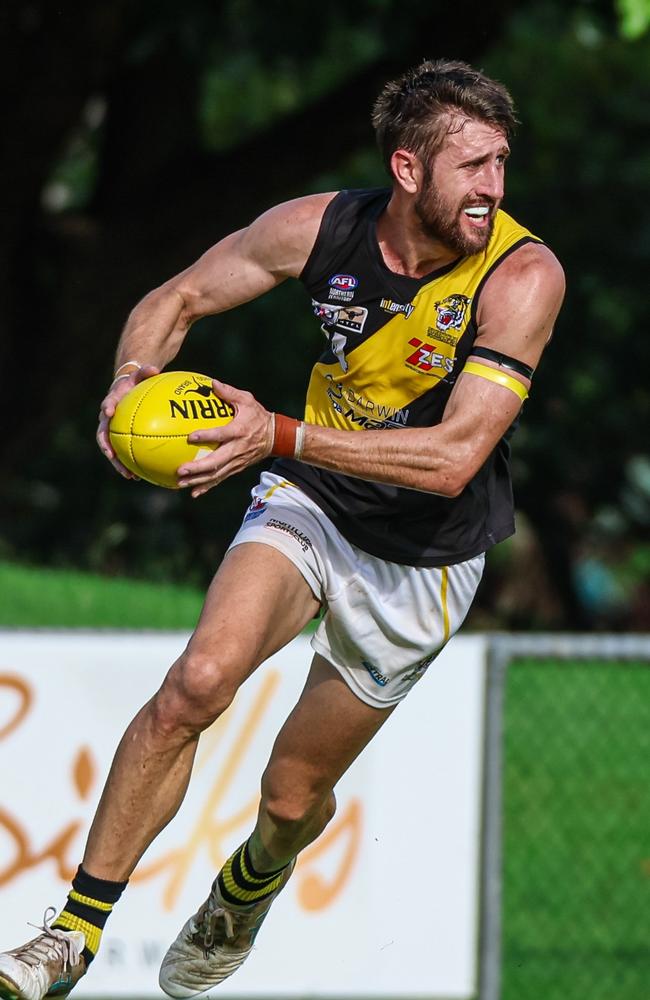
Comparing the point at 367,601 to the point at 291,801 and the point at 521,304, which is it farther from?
the point at 521,304

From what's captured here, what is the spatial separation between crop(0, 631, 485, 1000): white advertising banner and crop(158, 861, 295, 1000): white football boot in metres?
1.30

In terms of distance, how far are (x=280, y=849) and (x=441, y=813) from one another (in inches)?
69.4

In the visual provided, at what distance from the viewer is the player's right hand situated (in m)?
4.72

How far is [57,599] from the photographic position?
10.4m

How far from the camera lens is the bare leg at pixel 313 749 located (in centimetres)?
528

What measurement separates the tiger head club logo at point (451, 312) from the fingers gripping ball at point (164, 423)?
2.58 ft

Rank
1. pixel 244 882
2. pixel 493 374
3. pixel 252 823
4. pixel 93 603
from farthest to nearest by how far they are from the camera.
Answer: pixel 93 603
pixel 252 823
pixel 244 882
pixel 493 374

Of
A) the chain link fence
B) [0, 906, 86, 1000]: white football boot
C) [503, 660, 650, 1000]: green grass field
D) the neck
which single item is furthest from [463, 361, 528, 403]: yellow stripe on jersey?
[503, 660, 650, 1000]: green grass field

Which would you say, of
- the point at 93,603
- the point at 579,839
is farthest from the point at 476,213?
the point at 93,603

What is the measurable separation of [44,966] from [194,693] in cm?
90

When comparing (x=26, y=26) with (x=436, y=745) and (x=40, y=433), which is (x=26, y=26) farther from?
(x=436, y=745)

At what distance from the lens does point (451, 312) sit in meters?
4.94

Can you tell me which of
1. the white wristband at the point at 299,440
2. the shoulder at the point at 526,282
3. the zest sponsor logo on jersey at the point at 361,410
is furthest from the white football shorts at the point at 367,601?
→ the shoulder at the point at 526,282

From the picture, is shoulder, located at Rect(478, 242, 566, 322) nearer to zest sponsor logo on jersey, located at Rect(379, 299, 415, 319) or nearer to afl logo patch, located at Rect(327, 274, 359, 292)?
zest sponsor logo on jersey, located at Rect(379, 299, 415, 319)
